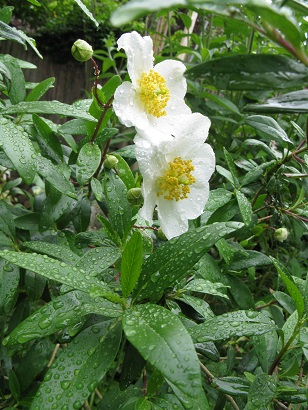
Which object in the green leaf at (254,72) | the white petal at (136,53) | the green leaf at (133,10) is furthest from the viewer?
the white petal at (136,53)

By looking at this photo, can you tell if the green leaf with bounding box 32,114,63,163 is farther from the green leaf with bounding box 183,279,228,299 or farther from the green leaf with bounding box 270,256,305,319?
the green leaf with bounding box 270,256,305,319

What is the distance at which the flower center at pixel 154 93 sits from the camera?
798 mm

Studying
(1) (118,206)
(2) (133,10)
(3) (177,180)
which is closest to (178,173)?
(3) (177,180)

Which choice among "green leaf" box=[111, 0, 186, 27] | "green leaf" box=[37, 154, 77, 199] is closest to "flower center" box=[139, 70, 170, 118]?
"green leaf" box=[37, 154, 77, 199]

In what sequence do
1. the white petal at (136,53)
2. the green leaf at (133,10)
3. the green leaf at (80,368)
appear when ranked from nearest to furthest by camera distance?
the green leaf at (133,10) < the green leaf at (80,368) < the white petal at (136,53)

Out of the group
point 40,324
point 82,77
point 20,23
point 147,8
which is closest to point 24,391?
point 40,324

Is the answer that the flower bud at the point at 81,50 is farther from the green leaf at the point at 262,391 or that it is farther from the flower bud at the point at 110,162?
the green leaf at the point at 262,391

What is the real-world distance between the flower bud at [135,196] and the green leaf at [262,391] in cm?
35

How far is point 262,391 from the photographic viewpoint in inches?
25.9

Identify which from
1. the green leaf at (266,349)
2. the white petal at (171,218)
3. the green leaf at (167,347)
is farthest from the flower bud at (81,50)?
the green leaf at (266,349)

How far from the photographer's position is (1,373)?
1.12 m

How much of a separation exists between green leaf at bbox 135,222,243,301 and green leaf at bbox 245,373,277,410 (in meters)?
0.22

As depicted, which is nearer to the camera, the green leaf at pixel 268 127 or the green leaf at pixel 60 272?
the green leaf at pixel 60 272

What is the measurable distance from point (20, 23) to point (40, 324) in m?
4.85
